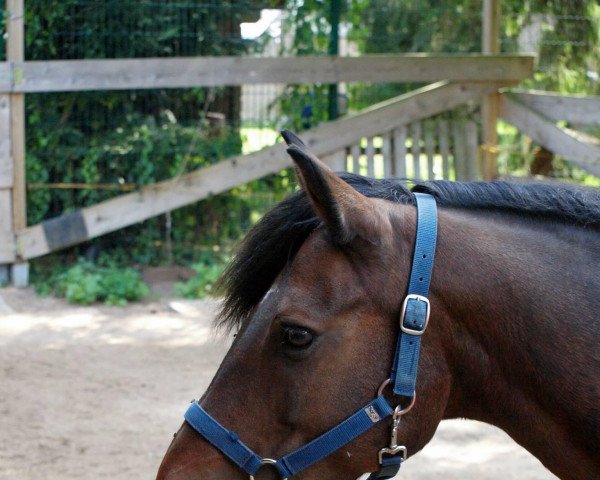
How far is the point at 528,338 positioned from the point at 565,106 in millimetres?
5988

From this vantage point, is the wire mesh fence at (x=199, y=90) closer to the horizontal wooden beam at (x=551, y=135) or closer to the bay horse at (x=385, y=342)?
the horizontal wooden beam at (x=551, y=135)

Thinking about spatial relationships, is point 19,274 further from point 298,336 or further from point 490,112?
point 298,336

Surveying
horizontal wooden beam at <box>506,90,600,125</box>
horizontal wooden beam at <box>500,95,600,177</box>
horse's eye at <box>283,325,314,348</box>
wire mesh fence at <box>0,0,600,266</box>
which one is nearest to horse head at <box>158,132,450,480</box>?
horse's eye at <box>283,325,314,348</box>

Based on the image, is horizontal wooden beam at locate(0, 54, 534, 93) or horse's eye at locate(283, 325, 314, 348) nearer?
horse's eye at locate(283, 325, 314, 348)

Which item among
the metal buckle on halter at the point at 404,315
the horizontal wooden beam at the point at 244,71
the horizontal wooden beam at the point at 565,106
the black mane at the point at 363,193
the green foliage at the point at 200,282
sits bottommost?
the green foliage at the point at 200,282

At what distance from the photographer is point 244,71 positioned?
24.5ft

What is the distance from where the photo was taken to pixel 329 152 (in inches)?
305

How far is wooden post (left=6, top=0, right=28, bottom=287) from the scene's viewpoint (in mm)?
7188

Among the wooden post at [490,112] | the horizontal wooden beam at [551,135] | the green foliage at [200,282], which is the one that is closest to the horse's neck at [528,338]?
the green foliage at [200,282]

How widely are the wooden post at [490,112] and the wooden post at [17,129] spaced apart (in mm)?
4181

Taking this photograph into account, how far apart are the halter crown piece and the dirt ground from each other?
1.91 meters

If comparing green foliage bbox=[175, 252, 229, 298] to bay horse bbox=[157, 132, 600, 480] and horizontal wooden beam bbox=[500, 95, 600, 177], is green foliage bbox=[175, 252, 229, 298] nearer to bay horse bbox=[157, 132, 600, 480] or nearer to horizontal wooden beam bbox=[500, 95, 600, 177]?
horizontal wooden beam bbox=[500, 95, 600, 177]

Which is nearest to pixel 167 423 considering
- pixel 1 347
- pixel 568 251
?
pixel 1 347

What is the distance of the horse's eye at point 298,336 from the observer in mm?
1924
